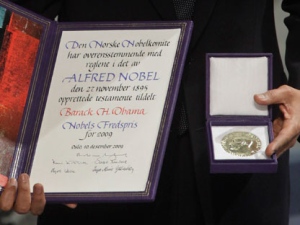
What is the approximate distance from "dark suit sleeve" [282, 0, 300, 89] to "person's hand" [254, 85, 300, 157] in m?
0.07

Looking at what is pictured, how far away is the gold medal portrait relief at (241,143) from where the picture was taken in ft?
5.28

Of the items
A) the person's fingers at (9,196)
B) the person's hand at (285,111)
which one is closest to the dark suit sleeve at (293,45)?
the person's hand at (285,111)

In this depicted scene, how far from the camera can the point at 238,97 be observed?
1657 millimetres

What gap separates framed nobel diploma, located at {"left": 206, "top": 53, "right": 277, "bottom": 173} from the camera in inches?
64.7

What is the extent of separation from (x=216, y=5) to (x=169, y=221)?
44 cm

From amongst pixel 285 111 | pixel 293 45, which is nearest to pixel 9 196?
pixel 285 111

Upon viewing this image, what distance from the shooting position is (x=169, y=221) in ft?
5.80

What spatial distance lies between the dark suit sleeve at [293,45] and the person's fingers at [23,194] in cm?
57

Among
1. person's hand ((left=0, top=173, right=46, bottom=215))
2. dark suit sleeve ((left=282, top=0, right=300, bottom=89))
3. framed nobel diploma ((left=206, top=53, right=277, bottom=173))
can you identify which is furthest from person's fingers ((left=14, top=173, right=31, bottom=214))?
dark suit sleeve ((left=282, top=0, right=300, bottom=89))

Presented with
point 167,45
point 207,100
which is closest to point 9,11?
point 167,45

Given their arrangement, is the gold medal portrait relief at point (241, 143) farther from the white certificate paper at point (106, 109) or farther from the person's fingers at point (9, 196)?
the person's fingers at point (9, 196)

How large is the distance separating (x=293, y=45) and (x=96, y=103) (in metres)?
0.44

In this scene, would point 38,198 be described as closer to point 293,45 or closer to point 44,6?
point 44,6

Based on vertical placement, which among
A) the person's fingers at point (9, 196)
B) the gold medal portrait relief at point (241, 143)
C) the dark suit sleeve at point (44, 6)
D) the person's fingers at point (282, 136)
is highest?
the dark suit sleeve at point (44, 6)
